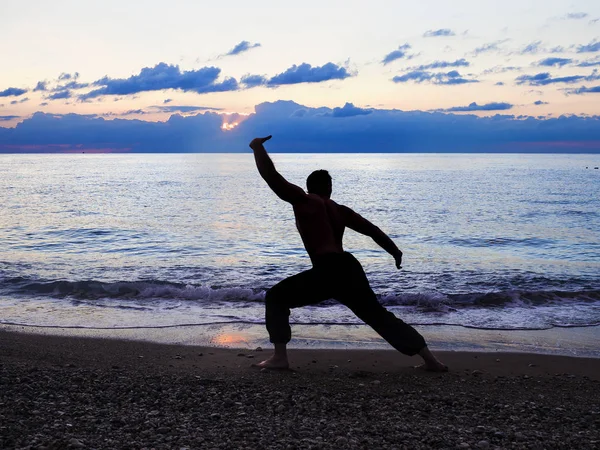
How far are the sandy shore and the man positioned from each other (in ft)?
1.93

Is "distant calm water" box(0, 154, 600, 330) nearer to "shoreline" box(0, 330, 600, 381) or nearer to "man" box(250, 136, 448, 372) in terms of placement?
"shoreline" box(0, 330, 600, 381)

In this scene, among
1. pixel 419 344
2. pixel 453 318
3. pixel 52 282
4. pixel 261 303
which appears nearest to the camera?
pixel 419 344

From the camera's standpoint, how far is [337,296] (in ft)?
21.3

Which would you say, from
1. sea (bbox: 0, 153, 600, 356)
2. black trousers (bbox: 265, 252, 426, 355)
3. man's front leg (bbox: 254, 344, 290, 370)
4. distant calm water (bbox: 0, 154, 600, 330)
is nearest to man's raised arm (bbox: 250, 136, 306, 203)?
black trousers (bbox: 265, 252, 426, 355)

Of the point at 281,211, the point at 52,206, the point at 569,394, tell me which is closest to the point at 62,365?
the point at 569,394

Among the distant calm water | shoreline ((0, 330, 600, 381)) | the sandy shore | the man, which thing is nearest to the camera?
the sandy shore

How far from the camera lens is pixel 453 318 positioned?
10.9m

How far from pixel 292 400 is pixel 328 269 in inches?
53.7

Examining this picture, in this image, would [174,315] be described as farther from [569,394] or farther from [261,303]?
[569,394]

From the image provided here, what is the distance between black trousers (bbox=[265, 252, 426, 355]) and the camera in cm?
638

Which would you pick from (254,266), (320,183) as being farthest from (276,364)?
(254,266)

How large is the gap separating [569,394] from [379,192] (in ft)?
159

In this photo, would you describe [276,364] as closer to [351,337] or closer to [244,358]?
[244,358]

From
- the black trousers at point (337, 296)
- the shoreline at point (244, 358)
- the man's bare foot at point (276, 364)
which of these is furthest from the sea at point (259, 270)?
the black trousers at point (337, 296)
